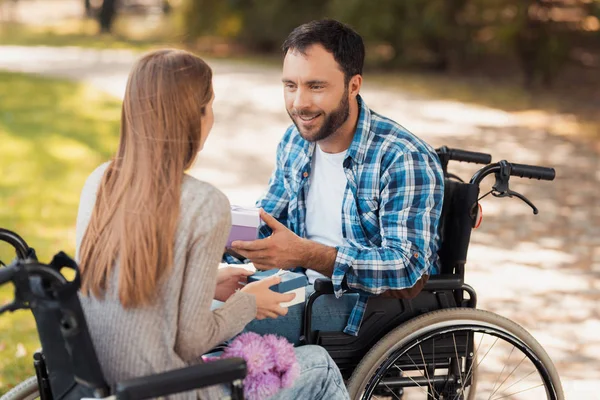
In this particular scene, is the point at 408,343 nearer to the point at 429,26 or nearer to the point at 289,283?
the point at 289,283

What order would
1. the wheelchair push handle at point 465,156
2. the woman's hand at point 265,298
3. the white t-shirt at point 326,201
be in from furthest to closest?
1. the wheelchair push handle at point 465,156
2. the white t-shirt at point 326,201
3. the woman's hand at point 265,298

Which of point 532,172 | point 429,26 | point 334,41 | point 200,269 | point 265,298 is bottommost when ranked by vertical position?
point 265,298

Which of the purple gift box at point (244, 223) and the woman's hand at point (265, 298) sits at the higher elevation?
the purple gift box at point (244, 223)

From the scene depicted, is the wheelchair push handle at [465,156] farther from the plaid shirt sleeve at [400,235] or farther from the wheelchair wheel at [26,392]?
the wheelchair wheel at [26,392]

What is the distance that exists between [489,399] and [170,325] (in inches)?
78.5

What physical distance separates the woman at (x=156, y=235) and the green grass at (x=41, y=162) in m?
2.01

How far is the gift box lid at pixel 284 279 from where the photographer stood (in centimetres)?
265

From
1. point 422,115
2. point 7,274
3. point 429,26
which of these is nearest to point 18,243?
point 7,274

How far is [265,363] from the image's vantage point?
240 centimetres

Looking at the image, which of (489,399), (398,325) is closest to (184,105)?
(398,325)

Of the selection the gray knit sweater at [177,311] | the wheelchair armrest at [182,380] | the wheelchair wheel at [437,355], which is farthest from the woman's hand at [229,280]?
the wheelchair armrest at [182,380]

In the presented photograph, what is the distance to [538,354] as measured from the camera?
9.52 ft

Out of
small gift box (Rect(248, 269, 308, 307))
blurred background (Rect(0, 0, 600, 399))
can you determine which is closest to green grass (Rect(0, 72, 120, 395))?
blurred background (Rect(0, 0, 600, 399))

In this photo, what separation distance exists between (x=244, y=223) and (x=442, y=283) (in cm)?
72
